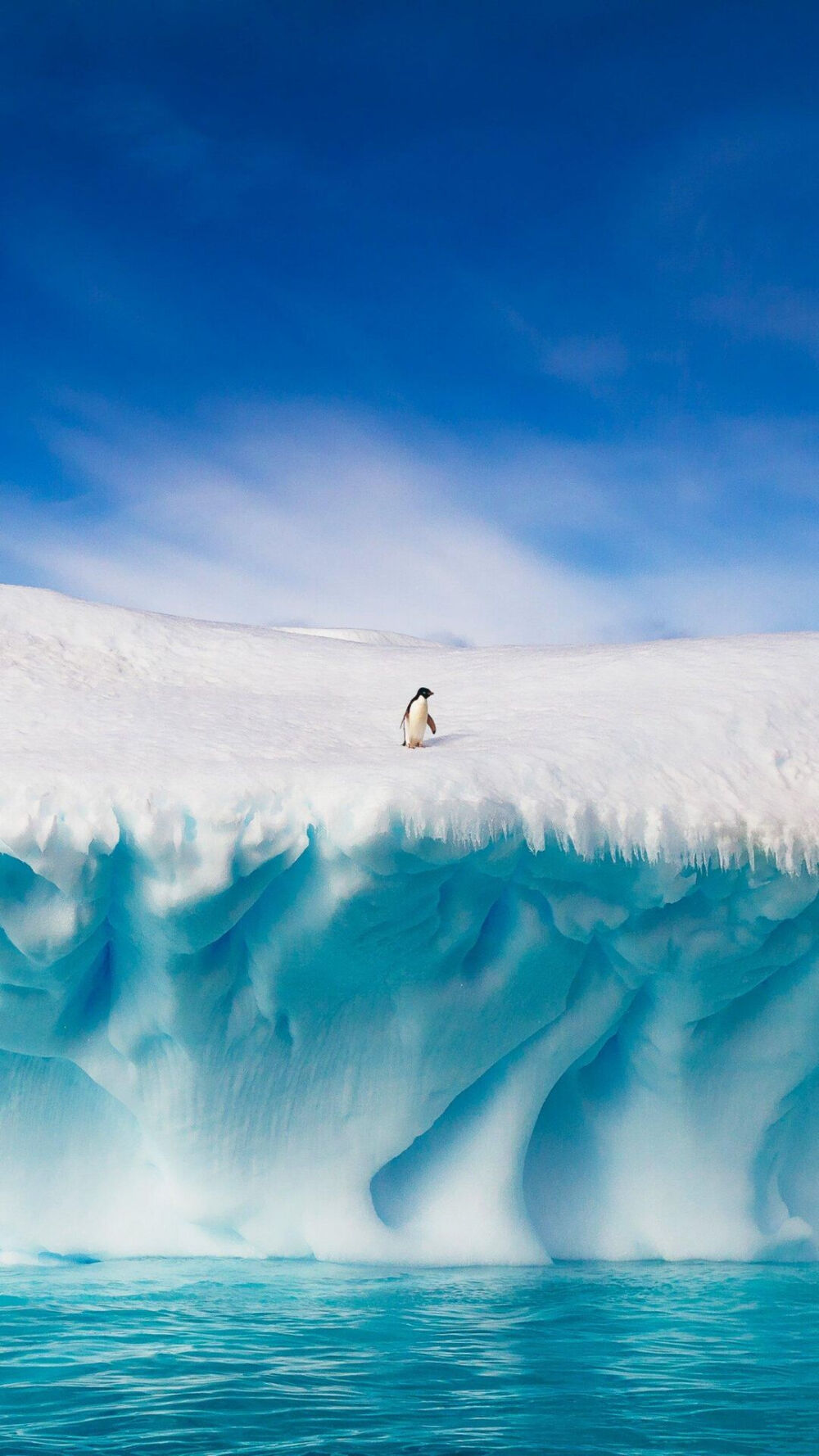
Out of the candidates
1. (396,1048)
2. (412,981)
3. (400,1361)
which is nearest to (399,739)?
(412,981)

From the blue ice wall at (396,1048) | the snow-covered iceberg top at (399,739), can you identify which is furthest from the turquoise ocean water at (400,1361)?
the snow-covered iceberg top at (399,739)

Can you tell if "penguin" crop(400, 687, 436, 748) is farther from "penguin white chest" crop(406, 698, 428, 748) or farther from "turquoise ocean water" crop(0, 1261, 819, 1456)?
"turquoise ocean water" crop(0, 1261, 819, 1456)

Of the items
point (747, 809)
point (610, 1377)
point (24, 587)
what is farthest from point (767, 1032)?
point (24, 587)

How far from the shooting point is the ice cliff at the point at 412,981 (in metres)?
5.72

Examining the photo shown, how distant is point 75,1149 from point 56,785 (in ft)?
7.12

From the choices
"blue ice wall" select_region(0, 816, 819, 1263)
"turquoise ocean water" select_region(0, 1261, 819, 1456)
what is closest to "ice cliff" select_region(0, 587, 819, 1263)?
"blue ice wall" select_region(0, 816, 819, 1263)

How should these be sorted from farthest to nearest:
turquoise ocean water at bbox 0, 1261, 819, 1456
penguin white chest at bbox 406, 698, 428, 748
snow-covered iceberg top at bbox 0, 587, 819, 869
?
penguin white chest at bbox 406, 698, 428, 748 < snow-covered iceberg top at bbox 0, 587, 819, 869 < turquoise ocean water at bbox 0, 1261, 819, 1456

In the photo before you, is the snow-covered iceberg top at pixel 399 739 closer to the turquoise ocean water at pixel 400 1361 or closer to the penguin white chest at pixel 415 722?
the penguin white chest at pixel 415 722

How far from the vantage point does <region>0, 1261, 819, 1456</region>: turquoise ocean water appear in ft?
12.5

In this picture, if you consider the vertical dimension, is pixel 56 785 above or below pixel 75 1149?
above

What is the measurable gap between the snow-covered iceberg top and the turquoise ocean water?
2.05 meters

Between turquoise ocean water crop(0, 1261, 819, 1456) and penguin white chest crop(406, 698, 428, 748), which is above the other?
penguin white chest crop(406, 698, 428, 748)

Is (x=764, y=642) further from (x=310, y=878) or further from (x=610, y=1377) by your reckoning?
(x=610, y=1377)

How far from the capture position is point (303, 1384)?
4277 millimetres
